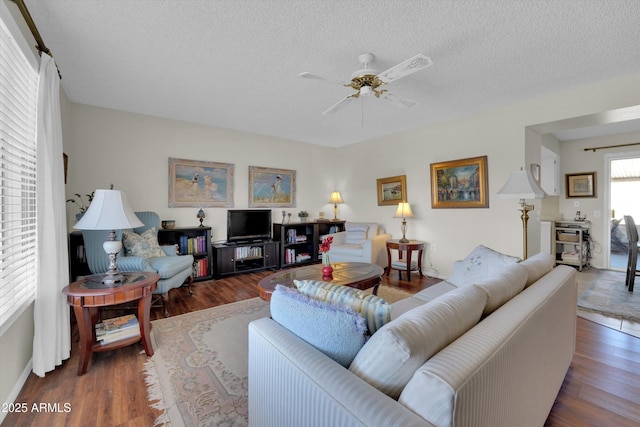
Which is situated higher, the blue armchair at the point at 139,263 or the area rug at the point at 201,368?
the blue armchair at the point at 139,263

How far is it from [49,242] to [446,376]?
8.49ft

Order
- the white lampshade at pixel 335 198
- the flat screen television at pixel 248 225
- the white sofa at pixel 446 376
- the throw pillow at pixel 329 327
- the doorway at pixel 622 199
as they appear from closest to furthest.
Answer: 1. the white sofa at pixel 446 376
2. the throw pillow at pixel 329 327
3. the flat screen television at pixel 248 225
4. the doorway at pixel 622 199
5. the white lampshade at pixel 335 198

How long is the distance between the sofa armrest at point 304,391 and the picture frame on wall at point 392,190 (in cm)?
406

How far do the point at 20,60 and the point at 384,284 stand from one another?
420 centimetres

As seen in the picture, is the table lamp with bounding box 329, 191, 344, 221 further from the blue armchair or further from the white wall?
the blue armchair

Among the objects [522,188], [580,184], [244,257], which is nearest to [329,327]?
[522,188]

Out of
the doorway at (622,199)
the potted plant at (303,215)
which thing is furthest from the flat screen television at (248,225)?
the doorway at (622,199)

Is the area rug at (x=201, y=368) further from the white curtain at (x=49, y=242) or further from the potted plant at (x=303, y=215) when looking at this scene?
the potted plant at (x=303, y=215)

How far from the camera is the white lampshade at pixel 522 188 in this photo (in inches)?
104

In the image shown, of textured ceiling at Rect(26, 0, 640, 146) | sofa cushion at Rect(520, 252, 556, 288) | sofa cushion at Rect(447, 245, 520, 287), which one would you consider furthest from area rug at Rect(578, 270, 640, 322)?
textured ceiling at Rect(26, 0, 640, 146)

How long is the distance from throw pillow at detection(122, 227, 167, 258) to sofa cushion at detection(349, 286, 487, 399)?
310cm

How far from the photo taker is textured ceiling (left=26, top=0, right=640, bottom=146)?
1.89m

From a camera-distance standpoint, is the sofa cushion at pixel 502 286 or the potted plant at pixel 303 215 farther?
the potted plant at pixel 303 215

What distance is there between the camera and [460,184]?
4.11 m
